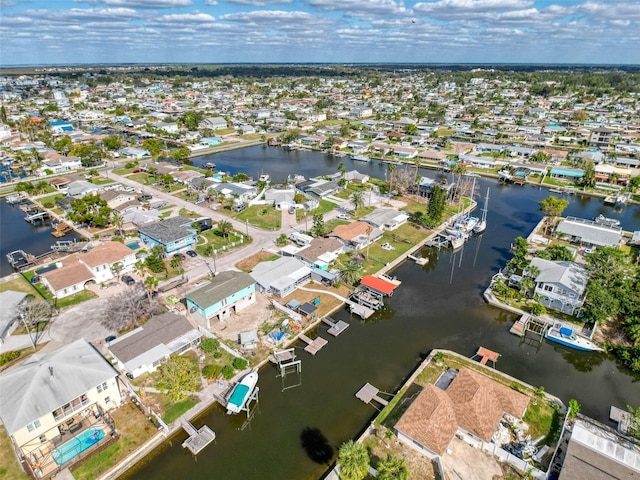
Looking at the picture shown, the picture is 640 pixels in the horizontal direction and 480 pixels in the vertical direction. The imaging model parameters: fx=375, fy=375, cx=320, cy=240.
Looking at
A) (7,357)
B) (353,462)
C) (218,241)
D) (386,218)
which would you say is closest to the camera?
(353,462)

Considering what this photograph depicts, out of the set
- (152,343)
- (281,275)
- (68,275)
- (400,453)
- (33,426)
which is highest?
(281,275)

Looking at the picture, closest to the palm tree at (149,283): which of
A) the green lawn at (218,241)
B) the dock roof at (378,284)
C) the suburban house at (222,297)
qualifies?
the suburban house at (222,297)

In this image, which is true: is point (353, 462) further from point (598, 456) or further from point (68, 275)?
point (68, 275)

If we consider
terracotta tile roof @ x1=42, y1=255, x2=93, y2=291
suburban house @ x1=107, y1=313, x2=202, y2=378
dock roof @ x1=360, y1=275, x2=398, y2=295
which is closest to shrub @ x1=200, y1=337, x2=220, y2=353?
suburban house @ x1=107, y1=313, x2=202, y2=378

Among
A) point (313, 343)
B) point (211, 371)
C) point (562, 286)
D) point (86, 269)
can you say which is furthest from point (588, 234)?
point (86, 269)

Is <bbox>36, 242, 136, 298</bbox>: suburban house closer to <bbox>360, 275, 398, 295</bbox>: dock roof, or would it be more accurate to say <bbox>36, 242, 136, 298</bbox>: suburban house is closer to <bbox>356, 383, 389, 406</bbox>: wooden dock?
<bbox>360, 275, 398, 295</bbox>: dock roof

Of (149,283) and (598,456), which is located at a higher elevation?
(149,283)
